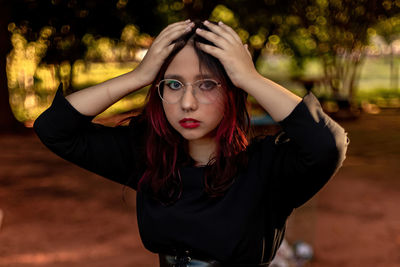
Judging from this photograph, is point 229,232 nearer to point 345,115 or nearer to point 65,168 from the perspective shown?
point 65,168

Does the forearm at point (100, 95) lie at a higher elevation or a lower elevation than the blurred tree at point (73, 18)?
higher

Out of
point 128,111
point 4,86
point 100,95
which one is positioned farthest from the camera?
point 4,86

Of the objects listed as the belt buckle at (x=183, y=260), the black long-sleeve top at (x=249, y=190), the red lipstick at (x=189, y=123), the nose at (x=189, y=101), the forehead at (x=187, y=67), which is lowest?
the belt buckle at (x=183, y=260)

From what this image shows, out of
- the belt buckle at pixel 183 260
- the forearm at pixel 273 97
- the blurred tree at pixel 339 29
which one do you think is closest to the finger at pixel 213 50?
the forearm at pixel 273 97

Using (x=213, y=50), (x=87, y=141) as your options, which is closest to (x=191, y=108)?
(x=213, y=50)

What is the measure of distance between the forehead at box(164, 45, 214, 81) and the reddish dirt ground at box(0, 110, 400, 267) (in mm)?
3547

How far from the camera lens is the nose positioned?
1.43m

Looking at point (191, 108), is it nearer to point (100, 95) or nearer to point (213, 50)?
point (213, 50)

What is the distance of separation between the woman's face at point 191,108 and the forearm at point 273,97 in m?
0.12

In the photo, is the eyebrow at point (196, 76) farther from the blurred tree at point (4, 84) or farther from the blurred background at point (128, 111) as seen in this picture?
the blurred tree at point (4, 84)

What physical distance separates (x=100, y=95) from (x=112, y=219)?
15.0 feet

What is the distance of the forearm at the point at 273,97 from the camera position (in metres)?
1.39

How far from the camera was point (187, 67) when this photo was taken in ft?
4.84

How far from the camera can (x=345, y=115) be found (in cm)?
1520
